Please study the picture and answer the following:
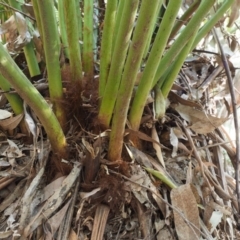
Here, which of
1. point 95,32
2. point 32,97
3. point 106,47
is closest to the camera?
point 32,97

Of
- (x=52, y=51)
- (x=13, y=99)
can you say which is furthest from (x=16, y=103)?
(x=52, y=51)

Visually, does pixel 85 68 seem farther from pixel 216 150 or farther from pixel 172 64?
pixel 216 150

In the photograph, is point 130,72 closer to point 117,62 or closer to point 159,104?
point 117,62

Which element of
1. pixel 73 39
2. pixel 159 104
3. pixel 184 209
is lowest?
pixel 184 209

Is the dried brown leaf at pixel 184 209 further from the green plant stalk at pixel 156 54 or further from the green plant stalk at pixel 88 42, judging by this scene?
the green plant stalk at pixel 88 42

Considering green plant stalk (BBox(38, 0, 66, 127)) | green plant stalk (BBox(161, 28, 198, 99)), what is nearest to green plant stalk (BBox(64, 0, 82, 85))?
green plant stalk (BBox(38, 0, 66, 127))

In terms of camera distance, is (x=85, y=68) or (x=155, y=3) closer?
(x=155, y=3)

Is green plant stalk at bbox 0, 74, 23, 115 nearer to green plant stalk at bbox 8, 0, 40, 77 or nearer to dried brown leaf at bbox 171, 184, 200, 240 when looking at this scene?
green plant stalk at bbox 8, 0, 40, 77

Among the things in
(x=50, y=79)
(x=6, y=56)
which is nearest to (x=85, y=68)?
(x=50, y=79)
